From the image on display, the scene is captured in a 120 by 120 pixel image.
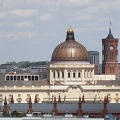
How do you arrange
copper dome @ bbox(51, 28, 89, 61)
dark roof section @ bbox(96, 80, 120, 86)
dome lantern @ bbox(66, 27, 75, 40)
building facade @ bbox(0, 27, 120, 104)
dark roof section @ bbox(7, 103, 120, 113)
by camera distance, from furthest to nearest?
1. dome lantern @ bbox(66, 27, 75, 40)
2. copper dome @ bbox(51, 28, 89, 61)
3. dark roof section @ bbox(96, 80, 120, 86)
4. building facade @ bbox(0, 27, 120, 104)
5. dark roof section @ bbox(7, 103, 120, 113)

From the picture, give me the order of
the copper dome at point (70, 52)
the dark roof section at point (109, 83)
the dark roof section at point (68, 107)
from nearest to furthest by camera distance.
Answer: the dark roof section at point (68, 107) < the dark roof section at point (109, 83) < the copper dome at point (70, 52)

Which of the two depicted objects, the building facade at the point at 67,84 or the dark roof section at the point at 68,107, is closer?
the dark roof section at the point at 68,107

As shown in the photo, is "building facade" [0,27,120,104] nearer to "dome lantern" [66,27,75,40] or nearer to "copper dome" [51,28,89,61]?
"copper dome" [51,28,89,61]

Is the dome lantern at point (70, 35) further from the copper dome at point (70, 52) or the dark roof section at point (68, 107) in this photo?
the dark roof section at point (68, 107)

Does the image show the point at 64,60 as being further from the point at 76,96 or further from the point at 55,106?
the point at 55,106

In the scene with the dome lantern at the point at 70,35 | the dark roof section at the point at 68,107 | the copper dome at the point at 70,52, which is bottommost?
the dark roof section at the point at 68,107

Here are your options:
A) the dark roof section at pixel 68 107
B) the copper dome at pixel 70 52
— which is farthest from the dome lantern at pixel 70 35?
the dark roof section at pixel 68 107

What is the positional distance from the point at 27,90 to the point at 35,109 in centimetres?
3795

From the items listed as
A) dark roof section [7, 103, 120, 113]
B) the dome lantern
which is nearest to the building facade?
the dome lantern

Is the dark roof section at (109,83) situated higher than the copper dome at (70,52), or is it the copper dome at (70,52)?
the copper dome at (70,52)

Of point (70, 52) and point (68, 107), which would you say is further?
point (70, 52)

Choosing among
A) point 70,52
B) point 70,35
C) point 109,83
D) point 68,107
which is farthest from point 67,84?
point 68,107

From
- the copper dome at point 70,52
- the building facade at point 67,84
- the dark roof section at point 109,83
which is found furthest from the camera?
the copper dome at point 70,52

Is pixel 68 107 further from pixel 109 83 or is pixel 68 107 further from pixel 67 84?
pixel 109 83
